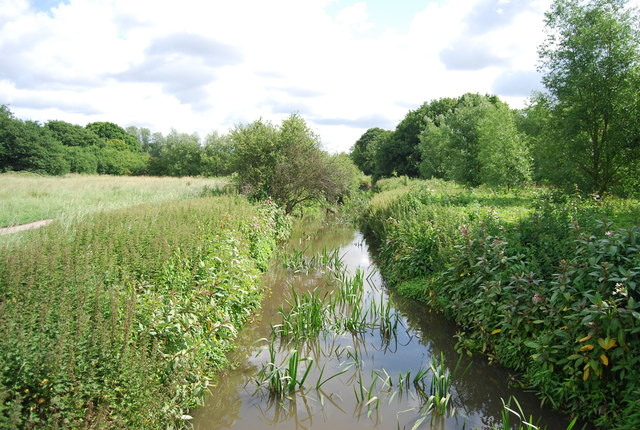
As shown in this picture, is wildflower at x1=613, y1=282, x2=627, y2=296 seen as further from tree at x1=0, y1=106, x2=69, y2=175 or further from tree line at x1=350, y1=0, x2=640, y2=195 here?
tree at x1=0, y1=106, x2=69, y2=175

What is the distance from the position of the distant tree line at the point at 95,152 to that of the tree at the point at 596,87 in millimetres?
15384

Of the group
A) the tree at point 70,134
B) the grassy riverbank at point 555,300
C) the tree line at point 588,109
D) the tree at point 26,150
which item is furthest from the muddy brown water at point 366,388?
the tree at point 70,134

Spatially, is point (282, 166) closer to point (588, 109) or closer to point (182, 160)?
point (588, 109)

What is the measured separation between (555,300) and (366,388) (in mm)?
2631

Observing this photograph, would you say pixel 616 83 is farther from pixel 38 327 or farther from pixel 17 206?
pixel 17 206

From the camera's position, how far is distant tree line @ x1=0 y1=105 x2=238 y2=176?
107 ft

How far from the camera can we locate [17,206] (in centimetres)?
1330

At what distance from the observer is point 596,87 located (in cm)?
1524

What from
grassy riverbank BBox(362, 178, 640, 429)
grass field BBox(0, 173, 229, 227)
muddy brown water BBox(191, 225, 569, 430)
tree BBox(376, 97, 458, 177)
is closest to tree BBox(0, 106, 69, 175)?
grass field BBox(0, 173, 229, 227)

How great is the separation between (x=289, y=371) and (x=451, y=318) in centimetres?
383

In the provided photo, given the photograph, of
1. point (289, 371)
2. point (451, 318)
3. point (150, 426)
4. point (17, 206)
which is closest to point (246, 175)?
point (17, 206)

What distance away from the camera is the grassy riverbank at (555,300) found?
3996mm

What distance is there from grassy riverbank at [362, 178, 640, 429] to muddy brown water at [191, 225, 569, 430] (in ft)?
1.26

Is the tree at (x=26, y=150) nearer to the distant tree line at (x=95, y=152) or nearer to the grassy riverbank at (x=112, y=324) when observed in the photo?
the distant tree line at (x=95, y=152)
